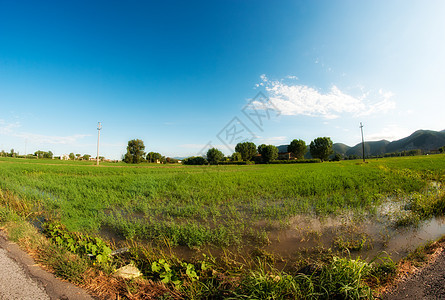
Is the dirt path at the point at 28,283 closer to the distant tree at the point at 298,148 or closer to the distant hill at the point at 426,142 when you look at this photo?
the distant tree at the point at 298,148

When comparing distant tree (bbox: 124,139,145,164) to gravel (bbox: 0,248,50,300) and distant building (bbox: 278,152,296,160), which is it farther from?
gravel (bbox: 0,248,50,300)

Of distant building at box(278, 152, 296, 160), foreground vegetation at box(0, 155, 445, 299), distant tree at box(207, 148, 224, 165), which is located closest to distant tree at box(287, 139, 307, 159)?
distant building at box(278, 152, 296, 160)

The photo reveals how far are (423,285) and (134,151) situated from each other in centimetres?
6588

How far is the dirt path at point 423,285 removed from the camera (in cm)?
197

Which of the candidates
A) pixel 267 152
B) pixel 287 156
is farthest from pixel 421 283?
pixel 287 156

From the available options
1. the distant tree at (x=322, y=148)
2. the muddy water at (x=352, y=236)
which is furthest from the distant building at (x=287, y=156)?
the muddy water at (x=352, y=236)

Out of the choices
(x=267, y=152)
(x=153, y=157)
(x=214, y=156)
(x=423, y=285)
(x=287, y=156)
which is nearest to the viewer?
(x=423, y=285)

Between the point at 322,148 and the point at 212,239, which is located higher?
the point at 322,148

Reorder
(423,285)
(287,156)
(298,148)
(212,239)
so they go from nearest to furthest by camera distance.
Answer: (423,285), (212,239), (298,148), (287,156)

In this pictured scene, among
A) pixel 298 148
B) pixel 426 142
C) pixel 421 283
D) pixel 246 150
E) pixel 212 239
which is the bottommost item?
pixel 212 239

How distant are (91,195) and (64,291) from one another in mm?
6245

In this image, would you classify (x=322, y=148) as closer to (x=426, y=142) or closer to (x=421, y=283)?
(x=421, y=283)

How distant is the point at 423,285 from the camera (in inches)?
83.2

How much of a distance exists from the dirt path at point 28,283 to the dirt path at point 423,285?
3764 mm
